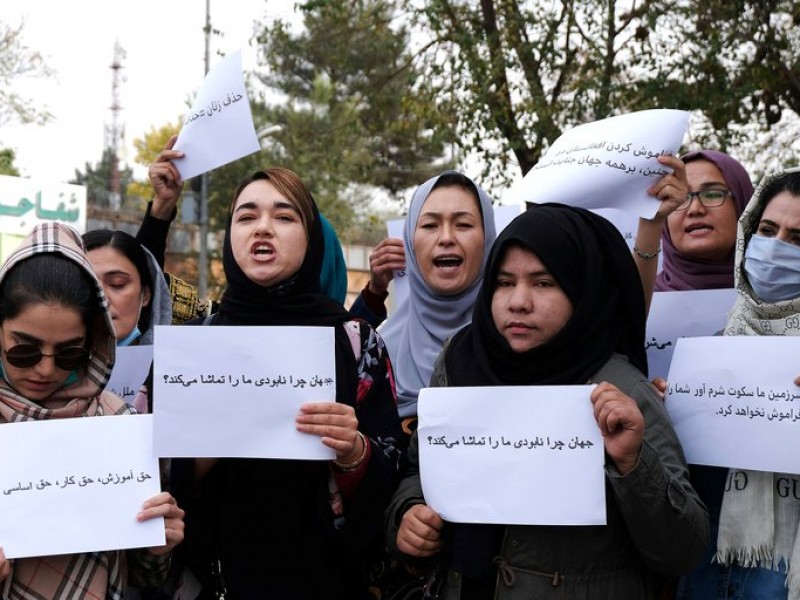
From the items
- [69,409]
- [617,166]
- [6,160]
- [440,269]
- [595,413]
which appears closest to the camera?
[595,413]

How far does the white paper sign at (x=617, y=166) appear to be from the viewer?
2992mm

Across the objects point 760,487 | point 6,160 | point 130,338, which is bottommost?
point 760,487

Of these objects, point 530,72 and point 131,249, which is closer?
point 131,249

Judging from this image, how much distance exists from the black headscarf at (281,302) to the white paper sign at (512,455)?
0.49m

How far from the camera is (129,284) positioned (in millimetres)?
Answer: 3434

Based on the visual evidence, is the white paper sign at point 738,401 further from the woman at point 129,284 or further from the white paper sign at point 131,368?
the woman at point 129,284

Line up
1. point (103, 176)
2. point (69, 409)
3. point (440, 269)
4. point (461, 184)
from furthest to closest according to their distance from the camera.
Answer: point (103, 176) → point (461, 184) → point (440, 269) → point (69, 409)

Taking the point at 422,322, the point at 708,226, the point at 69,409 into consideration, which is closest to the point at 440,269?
the point at 422,322

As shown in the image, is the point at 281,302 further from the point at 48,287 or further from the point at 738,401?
the point at 738,401

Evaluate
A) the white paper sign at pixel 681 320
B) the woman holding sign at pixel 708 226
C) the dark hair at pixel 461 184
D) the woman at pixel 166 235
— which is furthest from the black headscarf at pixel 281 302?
the woman holding sign at pixel 708 226

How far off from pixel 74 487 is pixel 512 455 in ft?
3.46

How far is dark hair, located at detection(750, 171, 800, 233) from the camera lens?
107 inches

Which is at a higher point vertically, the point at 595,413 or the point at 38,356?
the point at 38,356

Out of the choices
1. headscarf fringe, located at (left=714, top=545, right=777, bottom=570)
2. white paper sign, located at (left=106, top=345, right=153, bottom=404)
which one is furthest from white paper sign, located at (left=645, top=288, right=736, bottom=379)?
white paper sign, located at (left=106, top=345, right=153, bottom=404)
